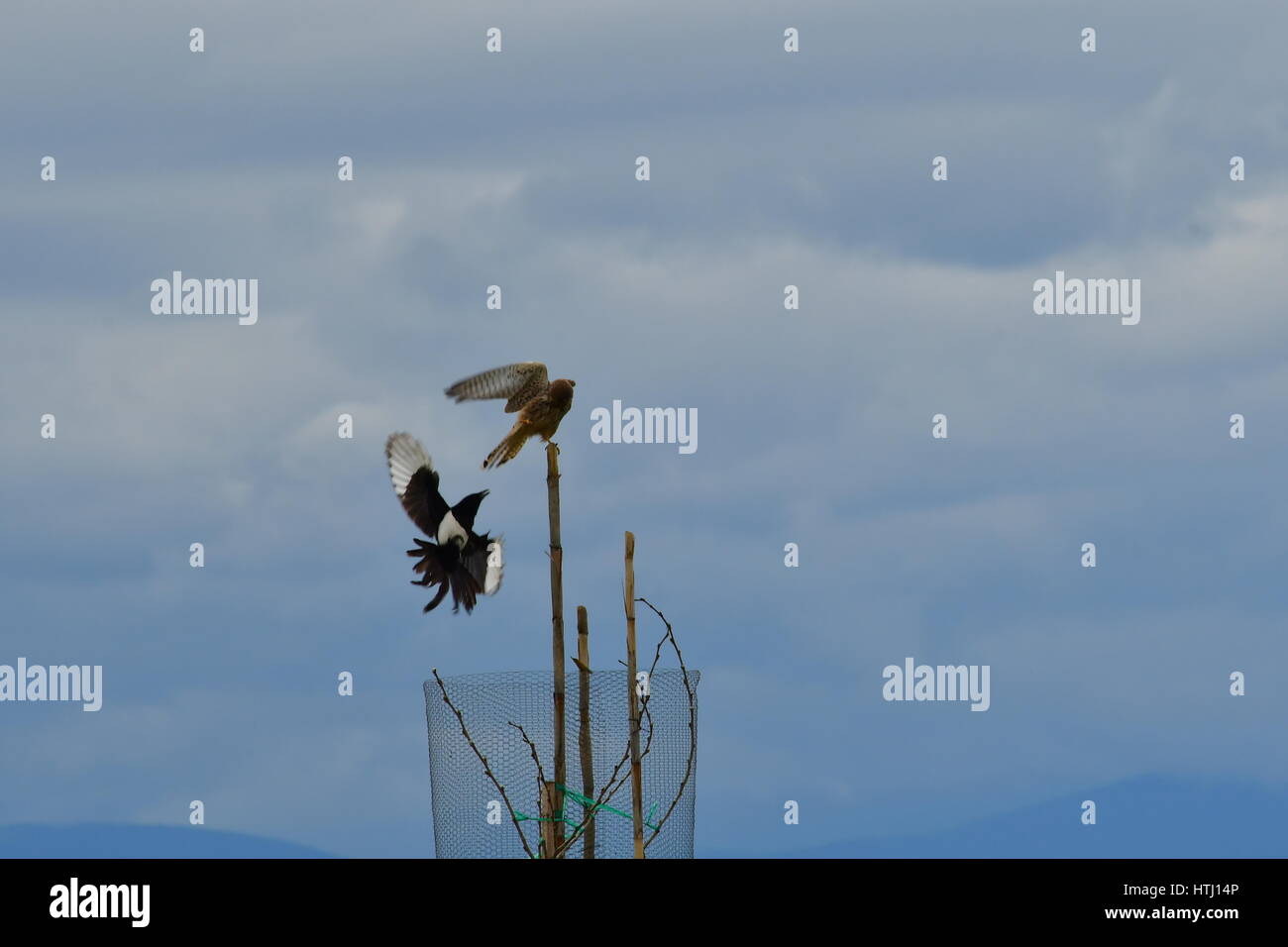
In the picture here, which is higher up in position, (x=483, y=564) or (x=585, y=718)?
(x=483, y=564)

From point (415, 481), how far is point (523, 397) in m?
0.63

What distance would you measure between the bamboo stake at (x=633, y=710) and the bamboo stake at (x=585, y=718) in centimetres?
18

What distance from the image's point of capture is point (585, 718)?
6.94 meters

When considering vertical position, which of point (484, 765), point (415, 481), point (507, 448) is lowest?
point (484, 765)

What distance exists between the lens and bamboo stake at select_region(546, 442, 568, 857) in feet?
22.4

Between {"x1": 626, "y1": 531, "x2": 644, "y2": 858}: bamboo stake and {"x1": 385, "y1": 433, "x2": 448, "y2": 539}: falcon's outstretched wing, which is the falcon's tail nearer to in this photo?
{"x1": 385, "y1": 433, "x2": 448, "y2": 539}: falcon's outstretched wing

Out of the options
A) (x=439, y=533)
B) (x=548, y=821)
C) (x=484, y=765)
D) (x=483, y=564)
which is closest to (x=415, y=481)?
(x=439, y=533)

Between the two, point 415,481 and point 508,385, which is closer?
point 415,481

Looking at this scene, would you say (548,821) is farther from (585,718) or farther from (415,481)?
(415,481)
